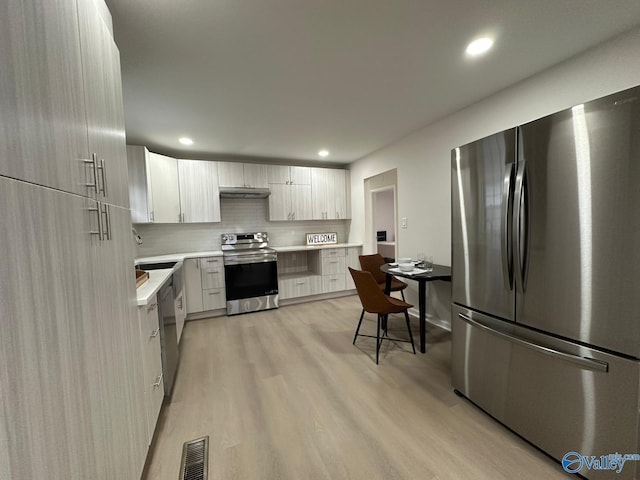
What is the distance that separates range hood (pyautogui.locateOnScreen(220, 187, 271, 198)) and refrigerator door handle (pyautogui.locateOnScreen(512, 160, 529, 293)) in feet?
11.7

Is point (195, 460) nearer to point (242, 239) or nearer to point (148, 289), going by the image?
point (148, 289)

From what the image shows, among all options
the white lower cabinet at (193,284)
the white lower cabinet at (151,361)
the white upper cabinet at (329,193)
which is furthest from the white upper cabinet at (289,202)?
the white lower cabinet at (151,361)

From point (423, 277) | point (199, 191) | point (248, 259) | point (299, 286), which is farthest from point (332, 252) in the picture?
point (199, 191)

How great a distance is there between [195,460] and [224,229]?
134 inches

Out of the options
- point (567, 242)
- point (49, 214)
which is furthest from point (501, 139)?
point (49, 214)

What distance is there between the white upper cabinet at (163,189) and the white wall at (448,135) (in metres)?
3.11

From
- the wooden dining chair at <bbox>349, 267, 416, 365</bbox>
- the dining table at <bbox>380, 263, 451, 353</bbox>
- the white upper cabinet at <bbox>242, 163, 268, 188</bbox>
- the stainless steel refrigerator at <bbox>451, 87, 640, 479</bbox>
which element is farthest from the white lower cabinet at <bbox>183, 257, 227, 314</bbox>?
the stainless steel refrigerator at <bbox>451, 87, 640, 479</bbox>

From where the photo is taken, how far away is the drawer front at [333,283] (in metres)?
4.56

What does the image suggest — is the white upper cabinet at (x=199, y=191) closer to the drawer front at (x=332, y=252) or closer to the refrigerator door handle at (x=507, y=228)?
the drawer front at (x=332, y=252)

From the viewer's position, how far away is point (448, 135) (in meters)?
2.95

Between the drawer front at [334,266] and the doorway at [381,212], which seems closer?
the doorway at [381,212]

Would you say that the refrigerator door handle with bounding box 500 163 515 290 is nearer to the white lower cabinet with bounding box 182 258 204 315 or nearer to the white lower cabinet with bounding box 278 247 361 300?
the white lower cabinet with bounding box 278 247 361 300

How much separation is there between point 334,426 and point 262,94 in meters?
2.75

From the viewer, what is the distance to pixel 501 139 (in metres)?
1.54
